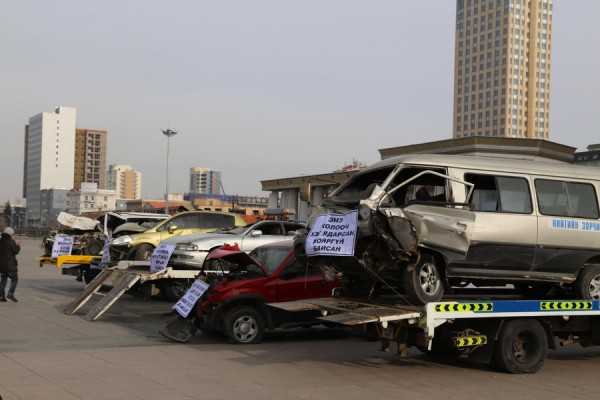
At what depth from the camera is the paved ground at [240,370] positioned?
7535 mm

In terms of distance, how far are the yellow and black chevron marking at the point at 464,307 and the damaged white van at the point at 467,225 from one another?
343 millimetres

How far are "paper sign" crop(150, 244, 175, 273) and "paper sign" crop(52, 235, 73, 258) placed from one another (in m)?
5.23

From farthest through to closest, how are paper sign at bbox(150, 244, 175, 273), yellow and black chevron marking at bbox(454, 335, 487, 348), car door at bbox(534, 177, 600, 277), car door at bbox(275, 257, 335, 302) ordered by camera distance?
paper sign at bbox(150, 244, 175, 273) → car door at bbox(275, 257, 335, 302) → car door at bbox(534, 177, 600, 277) → yellow and black chevron marking at bbox(454, 335, 487, 348)

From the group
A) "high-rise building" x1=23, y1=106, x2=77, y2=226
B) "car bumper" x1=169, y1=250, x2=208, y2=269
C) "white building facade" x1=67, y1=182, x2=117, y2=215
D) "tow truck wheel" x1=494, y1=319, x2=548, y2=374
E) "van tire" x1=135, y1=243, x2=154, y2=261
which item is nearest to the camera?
"tow truck wheel" x1=494, y1=319, x2=548, y2=374

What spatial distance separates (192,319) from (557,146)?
113 feet

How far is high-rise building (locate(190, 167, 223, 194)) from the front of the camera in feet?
579

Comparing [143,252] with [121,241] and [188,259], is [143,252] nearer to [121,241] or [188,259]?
[121,241]

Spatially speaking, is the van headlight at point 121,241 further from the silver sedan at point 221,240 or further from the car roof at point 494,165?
the car roof at point 494,165

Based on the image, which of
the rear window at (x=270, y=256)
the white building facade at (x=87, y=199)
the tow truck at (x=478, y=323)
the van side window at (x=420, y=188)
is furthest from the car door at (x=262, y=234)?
the white building facade at (x=87, y=199)

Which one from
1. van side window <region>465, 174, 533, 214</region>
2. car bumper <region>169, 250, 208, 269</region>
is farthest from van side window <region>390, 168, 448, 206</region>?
car bumper <region>169, 250, 208, 269</region>

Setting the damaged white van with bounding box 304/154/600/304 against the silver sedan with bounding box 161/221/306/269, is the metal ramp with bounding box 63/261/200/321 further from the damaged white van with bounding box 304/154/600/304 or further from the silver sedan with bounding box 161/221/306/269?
the damaged white van with bounding box 304/154/600/304

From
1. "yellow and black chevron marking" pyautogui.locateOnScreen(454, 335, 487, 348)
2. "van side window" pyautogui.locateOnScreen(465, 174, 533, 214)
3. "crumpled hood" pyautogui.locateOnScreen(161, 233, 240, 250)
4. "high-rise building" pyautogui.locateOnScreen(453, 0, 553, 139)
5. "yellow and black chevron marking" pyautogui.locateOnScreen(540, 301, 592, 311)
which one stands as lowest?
"yellow and black chevron marking" pyautogui.locateOnScreen(454, 335, 487, 348)

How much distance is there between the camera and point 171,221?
1800 centimetres

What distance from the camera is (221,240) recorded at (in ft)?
50.2
